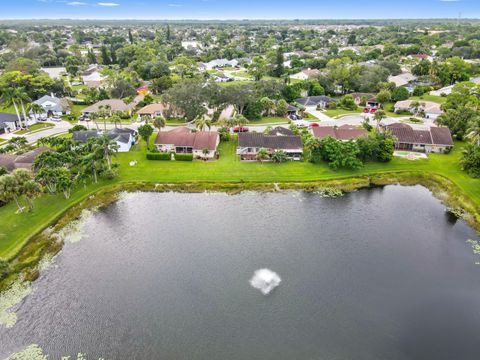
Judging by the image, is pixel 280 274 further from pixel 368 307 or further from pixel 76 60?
pixel 76 60

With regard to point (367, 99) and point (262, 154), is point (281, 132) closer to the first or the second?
point (262, 154)

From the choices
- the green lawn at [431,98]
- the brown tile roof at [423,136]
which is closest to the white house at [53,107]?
the brown tile roof at [423,136]

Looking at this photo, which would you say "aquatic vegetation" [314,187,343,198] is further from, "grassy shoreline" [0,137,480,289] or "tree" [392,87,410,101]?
"tree" [392,87,410,101]

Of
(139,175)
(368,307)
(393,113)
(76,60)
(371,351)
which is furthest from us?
(76,60)

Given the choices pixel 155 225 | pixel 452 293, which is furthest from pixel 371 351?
pixel 155 225

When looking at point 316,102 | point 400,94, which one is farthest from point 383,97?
point 316,102

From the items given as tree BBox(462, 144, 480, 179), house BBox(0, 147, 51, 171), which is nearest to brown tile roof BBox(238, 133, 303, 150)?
tree BBox(462, 144, 480, 179)
